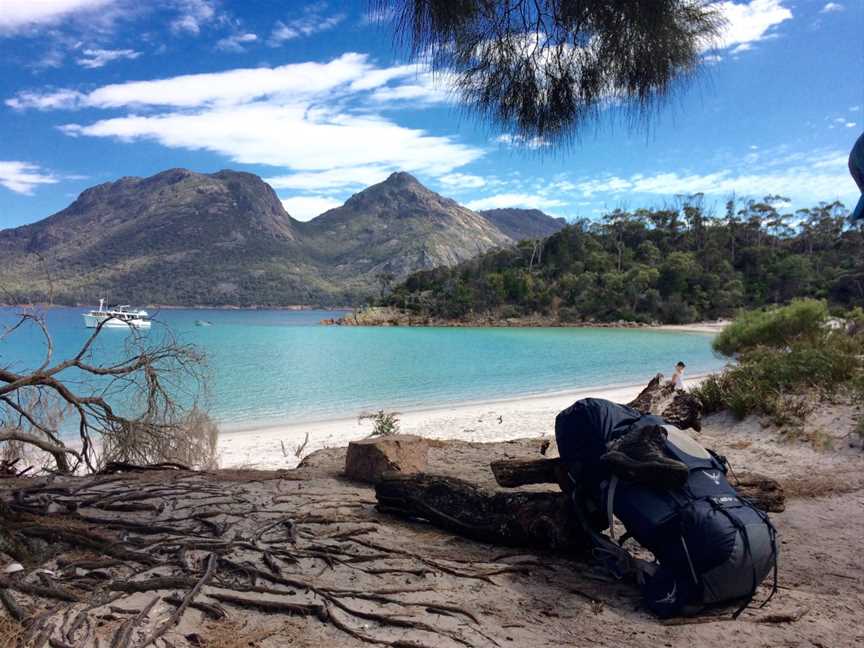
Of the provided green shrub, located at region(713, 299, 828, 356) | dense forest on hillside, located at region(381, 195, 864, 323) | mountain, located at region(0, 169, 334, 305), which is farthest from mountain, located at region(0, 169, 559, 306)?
green shrub, located at region(713, 299, 828, 356)

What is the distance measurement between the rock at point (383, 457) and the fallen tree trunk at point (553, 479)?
5.05ft

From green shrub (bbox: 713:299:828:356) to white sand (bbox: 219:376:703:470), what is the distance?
3530 mm

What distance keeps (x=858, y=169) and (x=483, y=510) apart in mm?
3110

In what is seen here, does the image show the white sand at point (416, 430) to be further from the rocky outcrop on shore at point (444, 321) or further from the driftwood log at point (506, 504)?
the rocky outcrop on shore at point (444, 321)

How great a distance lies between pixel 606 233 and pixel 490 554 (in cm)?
8598

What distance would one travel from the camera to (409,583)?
328 cm

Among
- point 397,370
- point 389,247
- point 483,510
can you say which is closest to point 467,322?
point 397,370

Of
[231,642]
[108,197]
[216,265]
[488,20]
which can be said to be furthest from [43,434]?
[108,197]

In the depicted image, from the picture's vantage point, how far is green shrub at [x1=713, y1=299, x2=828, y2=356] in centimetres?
1397

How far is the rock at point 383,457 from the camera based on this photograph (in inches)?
223

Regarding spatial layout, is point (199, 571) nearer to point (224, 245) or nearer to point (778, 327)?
point (778, 327)

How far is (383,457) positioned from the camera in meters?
5.64

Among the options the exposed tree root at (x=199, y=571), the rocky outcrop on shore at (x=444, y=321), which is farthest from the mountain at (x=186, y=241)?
the exposed tree root at (x=199, y=571)

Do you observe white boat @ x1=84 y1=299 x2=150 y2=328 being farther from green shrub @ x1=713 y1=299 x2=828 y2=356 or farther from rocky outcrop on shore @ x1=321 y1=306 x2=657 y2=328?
rocky outcrop on shore @ x1=321 y1=306 x2=657 y2=328
